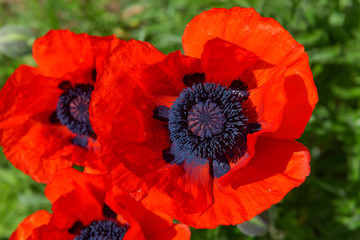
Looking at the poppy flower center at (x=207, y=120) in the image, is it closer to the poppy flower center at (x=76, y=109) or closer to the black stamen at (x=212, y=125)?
the black stamen at (x=212, y=125)

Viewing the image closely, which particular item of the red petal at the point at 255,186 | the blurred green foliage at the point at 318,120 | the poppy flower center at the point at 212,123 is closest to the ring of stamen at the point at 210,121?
the poppy flower center at the point at 212,123

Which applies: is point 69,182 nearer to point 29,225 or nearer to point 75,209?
point 75,209

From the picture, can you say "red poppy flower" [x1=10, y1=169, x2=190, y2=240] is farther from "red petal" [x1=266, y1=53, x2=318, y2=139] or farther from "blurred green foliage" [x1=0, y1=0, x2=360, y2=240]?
"red petal" [x1=266, y1=53, x2=318, y2=139]

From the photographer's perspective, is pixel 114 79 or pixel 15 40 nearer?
pixel 114 79

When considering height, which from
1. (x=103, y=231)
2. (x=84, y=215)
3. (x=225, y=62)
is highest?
(x=225, y=62)

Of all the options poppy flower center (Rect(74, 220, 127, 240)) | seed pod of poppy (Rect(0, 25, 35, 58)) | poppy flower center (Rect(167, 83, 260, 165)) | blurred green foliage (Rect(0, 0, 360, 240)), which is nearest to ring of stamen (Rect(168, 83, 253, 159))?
poppy flower center (Rect(167, 83, 260, 165))

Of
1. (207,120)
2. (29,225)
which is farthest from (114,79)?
(29,225)
